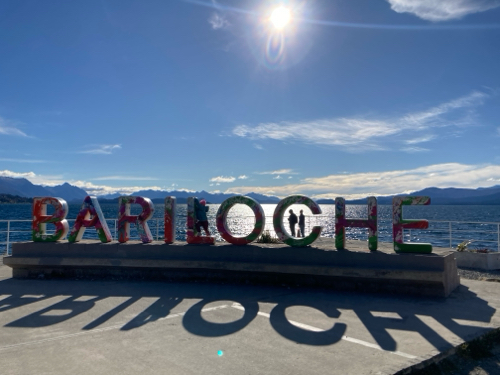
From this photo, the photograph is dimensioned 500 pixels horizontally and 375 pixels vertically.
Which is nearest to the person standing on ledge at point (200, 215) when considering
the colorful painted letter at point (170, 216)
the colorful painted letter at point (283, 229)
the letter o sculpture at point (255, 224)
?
the letter o sculpture at point (255, 224)

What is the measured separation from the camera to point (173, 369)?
18.2 ft

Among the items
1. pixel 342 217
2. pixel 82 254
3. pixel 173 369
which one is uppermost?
pixel 342 217

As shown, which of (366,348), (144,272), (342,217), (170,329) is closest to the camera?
(366,348)

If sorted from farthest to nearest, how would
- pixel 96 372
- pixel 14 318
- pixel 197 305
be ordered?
pixel 197 305
pixel 14 318
pixel 96 372

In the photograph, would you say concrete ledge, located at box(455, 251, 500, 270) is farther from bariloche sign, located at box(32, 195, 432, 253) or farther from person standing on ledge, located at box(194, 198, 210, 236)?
person standing on ledge, located at box(194, 198, 210, 236)

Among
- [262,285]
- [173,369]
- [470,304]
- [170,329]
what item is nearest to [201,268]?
[262,285]

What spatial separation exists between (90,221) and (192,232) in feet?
10.8

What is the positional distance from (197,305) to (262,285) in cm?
250

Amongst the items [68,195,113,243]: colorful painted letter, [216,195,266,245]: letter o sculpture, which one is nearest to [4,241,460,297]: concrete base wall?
[216,195,266,245]: letter o sculpture

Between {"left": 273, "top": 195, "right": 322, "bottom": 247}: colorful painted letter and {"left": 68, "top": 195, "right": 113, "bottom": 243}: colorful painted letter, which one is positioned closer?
{"left": 273, "top": 195, "right": 322, "bottom": 247}: colorful painted letter

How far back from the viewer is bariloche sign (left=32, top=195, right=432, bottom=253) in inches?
404

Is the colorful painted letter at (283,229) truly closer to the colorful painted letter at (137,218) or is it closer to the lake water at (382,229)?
the lake water at (382,229)

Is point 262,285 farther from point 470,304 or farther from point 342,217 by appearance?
point 470,304

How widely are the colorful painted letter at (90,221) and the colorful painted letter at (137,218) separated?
472 mm
